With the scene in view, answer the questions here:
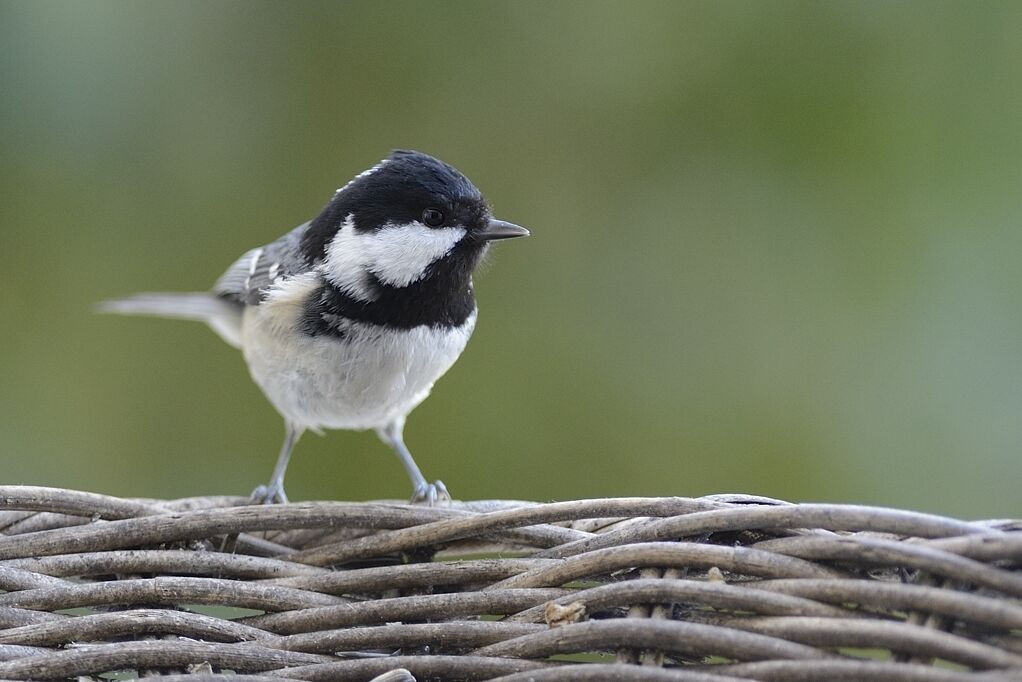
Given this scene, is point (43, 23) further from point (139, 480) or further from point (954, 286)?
point (954, 286)

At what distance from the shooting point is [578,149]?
212 centimetres

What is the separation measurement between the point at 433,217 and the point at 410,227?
3 cm

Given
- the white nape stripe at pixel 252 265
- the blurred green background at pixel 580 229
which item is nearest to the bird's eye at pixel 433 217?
the white nape stripe at pixel 252 265

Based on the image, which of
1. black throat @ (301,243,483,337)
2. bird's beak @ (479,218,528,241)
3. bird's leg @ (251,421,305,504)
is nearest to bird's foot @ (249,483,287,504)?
bird's leg @ (251,421,305,504)

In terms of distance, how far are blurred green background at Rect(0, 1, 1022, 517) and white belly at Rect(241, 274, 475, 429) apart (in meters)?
0.63

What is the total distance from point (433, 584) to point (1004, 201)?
1.47 meters

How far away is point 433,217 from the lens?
130 cm

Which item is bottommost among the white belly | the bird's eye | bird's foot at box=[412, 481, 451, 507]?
bird's foot at box=[412, 481, 451, 507]

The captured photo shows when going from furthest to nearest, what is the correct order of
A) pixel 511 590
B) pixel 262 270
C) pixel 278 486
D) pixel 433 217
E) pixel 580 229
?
1. pixel 580 229
2. pixel 262 270
3. pixel 278 486
4. pixel 433 217
5. pixel 511 590

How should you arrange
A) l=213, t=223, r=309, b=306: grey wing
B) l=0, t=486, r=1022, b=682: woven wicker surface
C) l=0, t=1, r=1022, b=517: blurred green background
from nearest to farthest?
1. l=0, t=486, r=1022, b=682: woven wicker surface
2. l=213, t=223, r=309, b=306: grey wing
3. l=0, t=1, r=1022, b=517: blurred green background

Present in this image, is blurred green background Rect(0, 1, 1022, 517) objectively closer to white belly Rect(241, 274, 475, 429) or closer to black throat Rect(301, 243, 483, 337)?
white belly Rect(241, 274, 475, 429)

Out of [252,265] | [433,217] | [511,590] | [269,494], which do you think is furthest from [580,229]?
[511,590]

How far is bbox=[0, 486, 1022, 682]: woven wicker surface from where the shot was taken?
0.68 m

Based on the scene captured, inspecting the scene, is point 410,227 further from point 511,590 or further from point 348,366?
point 511,590
